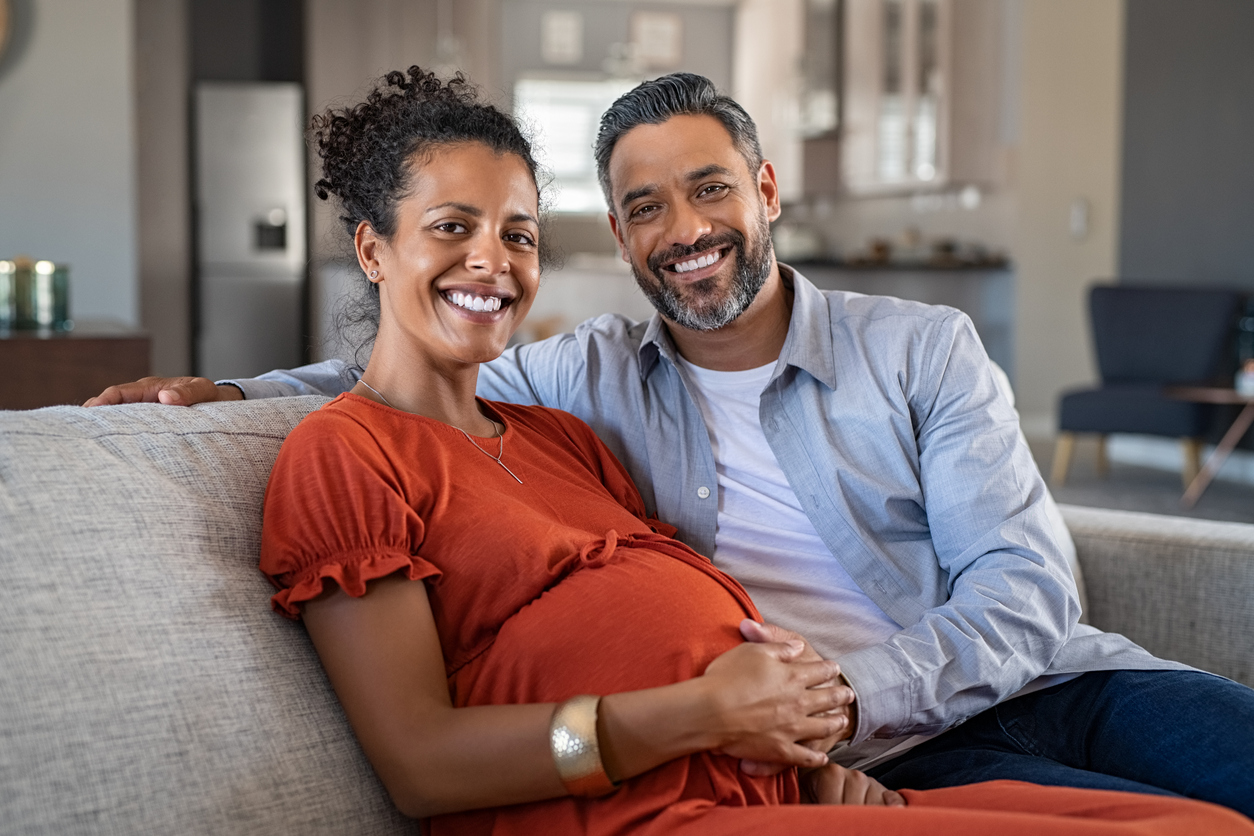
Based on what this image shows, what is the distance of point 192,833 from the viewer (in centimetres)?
104

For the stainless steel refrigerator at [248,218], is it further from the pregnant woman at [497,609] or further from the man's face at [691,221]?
the pregnant woman at [497,609]

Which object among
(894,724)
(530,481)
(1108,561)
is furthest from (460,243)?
(1108,561)

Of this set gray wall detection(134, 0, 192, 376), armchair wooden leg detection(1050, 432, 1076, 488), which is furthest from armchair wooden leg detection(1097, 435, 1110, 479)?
gray wall detection(134, 0, 192, 376)

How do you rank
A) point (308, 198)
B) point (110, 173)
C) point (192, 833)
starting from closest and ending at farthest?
point (192, 833)
point (110, 173)
point (308, 198)

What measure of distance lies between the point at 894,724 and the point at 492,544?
1.70 feet

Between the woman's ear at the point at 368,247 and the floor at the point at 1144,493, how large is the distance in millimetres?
4386

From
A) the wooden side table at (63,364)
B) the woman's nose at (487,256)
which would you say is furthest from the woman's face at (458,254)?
the wooden side table at (63,364)

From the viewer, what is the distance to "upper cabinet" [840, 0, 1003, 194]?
7090mm

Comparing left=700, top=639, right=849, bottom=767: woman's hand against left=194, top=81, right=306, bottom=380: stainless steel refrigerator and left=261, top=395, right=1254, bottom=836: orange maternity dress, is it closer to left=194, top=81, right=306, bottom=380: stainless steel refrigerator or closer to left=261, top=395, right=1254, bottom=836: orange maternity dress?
left=261, top=395, right=1254, bottom=836: orange maternity dress

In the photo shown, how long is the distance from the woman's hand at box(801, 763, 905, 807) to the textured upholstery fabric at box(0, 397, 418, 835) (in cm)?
43

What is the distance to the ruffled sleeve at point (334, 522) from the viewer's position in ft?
3.67

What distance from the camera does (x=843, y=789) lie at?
1.26 meters

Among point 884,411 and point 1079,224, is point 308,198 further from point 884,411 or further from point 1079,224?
point 884,411

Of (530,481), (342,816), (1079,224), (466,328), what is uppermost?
(1079,224)
